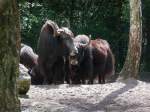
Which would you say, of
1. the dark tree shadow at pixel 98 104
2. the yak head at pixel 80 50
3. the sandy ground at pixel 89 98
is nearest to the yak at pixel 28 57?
the yak head at pixel 80 50

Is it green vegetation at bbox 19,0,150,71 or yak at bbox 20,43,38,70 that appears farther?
green vegetation at bbox 19,0,150,71

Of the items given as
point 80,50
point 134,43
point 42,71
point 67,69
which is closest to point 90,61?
point 80,50

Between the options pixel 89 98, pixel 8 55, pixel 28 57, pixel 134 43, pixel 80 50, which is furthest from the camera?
pixel 28 57

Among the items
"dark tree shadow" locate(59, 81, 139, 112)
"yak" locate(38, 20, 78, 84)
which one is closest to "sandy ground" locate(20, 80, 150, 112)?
"dark tree shadow" locate(59, 81, 139, 112)

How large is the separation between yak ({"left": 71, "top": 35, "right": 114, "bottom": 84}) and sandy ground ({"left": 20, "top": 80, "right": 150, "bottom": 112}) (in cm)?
152

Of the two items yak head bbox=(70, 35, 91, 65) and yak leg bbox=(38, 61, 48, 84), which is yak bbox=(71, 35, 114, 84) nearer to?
yak head bbox=(70, 35, 91, 65)

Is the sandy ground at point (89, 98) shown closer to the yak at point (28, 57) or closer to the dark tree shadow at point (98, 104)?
the dark tree shadow at point (98, 104)

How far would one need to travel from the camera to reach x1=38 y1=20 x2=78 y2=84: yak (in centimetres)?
1312

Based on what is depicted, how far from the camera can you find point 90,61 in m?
13.6

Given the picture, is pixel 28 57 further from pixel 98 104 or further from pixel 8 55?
pixel 8 55

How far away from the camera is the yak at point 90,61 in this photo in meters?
13.6

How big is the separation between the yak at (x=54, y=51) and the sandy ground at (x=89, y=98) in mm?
1180

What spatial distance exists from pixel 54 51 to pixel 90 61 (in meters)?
1.00

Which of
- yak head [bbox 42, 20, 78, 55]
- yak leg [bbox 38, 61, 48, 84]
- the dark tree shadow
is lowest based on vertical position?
A: the dark tree shadow
